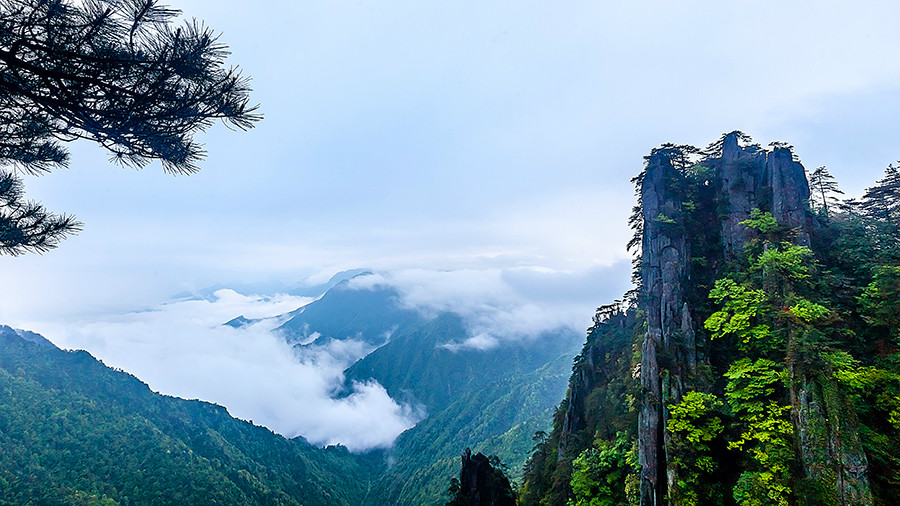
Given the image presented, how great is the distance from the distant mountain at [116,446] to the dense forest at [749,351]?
90877mm

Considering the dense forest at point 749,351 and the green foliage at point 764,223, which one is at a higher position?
the green foliage at point 764,223

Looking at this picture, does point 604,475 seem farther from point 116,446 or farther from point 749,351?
point 116,446

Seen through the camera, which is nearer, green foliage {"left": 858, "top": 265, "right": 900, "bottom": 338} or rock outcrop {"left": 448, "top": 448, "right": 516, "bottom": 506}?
green foliage {"left": 858, "top": 265, "right": 900, "bottom": 338}

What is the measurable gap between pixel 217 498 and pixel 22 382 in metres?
54.8

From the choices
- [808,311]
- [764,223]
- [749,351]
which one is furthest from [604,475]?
[764,223]

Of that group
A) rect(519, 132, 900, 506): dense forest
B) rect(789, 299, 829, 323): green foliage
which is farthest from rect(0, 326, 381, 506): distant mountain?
rect(789, 299, 829, 323): green foliage

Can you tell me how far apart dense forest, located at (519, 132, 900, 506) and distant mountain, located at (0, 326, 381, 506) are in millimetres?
90877

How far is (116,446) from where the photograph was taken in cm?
8125

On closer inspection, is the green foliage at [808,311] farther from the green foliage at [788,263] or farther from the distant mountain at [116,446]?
the distant mountain at [116,446]

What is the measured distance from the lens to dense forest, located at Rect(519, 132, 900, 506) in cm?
1149

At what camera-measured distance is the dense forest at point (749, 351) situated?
11.5 meters

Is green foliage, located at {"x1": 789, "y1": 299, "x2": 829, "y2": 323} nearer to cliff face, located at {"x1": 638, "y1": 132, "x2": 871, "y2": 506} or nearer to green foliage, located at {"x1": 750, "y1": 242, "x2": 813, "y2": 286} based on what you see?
green foliage, located at {"x1": 750, "y1": 242, "x2": 813, "y2": 286}

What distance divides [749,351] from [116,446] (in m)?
117

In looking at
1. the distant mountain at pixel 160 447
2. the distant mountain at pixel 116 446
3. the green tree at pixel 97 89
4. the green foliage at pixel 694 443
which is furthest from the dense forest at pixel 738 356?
the distant mountain at pixel 116 446
